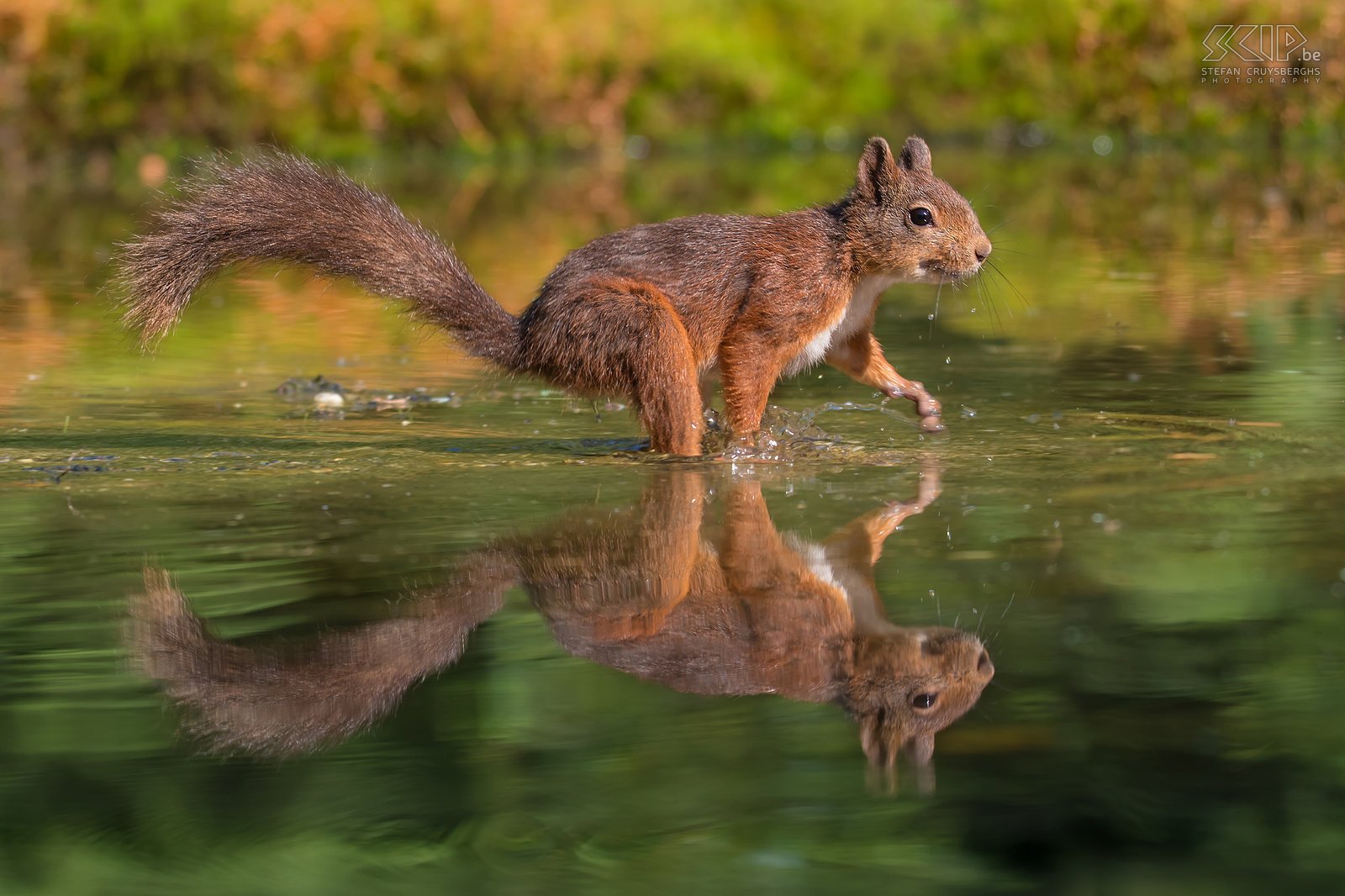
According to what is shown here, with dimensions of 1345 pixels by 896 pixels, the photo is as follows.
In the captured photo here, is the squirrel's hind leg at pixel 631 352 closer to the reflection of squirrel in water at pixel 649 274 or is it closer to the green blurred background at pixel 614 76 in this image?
the reflection of squirrel in water at pixel 649 274

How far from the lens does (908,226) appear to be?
268 inches

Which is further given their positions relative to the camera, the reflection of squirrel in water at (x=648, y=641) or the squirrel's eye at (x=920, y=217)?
the squirrel's eye at (x=920, y=217)

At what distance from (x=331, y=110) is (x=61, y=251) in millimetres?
9674

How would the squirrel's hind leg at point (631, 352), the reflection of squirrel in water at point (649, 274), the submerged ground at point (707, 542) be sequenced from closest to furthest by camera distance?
the submerged ground at point (707, 542) < the squirrel's hind leg at point (631, 352) < the reflection of squirrel in water at point (649, 274)

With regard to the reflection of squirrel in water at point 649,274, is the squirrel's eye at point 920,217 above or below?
above

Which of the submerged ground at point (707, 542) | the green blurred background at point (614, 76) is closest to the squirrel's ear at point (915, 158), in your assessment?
the submerged ground at point (707, 542)

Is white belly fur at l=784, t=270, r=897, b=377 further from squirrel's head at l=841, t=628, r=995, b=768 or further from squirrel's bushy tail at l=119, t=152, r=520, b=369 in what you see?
squirrel's head at l=841, t=628, r=995, b=768

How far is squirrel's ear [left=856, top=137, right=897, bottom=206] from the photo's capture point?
22.6ft

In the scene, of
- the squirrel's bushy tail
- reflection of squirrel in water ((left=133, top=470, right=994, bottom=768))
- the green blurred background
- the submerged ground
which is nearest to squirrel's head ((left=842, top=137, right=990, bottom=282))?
the submerged ground

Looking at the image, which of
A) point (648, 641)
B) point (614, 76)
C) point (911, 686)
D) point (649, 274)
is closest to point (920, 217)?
point (649, 274)

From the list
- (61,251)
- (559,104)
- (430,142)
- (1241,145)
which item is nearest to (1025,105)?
(1241,145)

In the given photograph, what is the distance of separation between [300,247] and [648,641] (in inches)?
126

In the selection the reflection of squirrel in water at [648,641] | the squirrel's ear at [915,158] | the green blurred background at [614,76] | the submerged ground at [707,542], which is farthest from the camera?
the green blurred background at [614,76]

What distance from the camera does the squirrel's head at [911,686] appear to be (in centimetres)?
341
